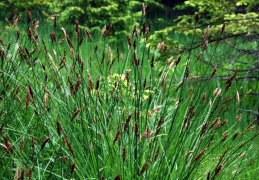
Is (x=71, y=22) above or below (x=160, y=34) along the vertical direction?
below

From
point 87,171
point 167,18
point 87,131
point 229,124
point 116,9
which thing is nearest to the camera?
point 87,171

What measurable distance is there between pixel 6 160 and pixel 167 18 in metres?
10.2

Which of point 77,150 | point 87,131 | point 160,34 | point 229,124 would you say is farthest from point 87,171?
point 160,34

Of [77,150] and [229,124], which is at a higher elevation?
[77,150]

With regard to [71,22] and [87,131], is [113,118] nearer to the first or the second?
[87,131]

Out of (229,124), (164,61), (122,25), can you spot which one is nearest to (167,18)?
(122,25)

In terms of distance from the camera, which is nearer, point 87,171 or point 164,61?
point 87,171

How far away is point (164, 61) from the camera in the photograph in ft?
13.5

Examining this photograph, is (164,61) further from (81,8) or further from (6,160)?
(81,8)

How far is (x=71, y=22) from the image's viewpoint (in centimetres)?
787

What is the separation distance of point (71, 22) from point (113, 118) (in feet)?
20.0

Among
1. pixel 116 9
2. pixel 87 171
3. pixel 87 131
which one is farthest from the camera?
pixel 116 9

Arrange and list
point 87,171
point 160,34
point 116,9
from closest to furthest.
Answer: point 87,171
point 160,34
point 116,9

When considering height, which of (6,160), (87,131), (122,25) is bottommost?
(122,25)
